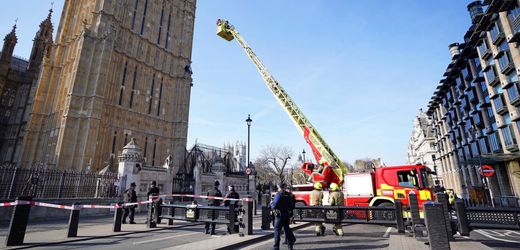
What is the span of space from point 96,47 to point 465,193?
5119 centimetres

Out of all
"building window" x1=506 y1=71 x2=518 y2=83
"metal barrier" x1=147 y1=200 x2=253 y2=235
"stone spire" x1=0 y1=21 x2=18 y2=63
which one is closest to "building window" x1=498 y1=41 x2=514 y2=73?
"building window" x1=506 y1=71 x2=518 y2=83

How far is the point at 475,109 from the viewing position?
3152 centimetres

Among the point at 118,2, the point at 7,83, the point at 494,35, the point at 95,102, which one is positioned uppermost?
the point at 118,2

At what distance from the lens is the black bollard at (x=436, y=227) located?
4.98m

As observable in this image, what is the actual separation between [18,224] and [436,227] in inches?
402

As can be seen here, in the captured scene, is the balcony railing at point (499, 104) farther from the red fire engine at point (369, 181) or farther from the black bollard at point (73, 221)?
the black bollard at point (73, 221)

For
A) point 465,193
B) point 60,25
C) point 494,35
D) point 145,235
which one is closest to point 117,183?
point 145,235

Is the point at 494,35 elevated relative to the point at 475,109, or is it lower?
elevated

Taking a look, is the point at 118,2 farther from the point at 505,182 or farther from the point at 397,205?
the point at 505,182

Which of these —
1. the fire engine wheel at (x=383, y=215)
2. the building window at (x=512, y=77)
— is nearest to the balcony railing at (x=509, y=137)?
the building window at (x=512, y=77)

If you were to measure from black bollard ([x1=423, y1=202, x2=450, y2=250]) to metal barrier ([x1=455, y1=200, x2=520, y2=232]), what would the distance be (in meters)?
2.82

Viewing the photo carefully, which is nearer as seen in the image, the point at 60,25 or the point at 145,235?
the point at 145,235

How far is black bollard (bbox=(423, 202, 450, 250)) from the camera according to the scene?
4.98 meters

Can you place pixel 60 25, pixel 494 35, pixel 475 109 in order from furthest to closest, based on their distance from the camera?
pixel 60 25 → pixel 475 109 → pixel 494 35
